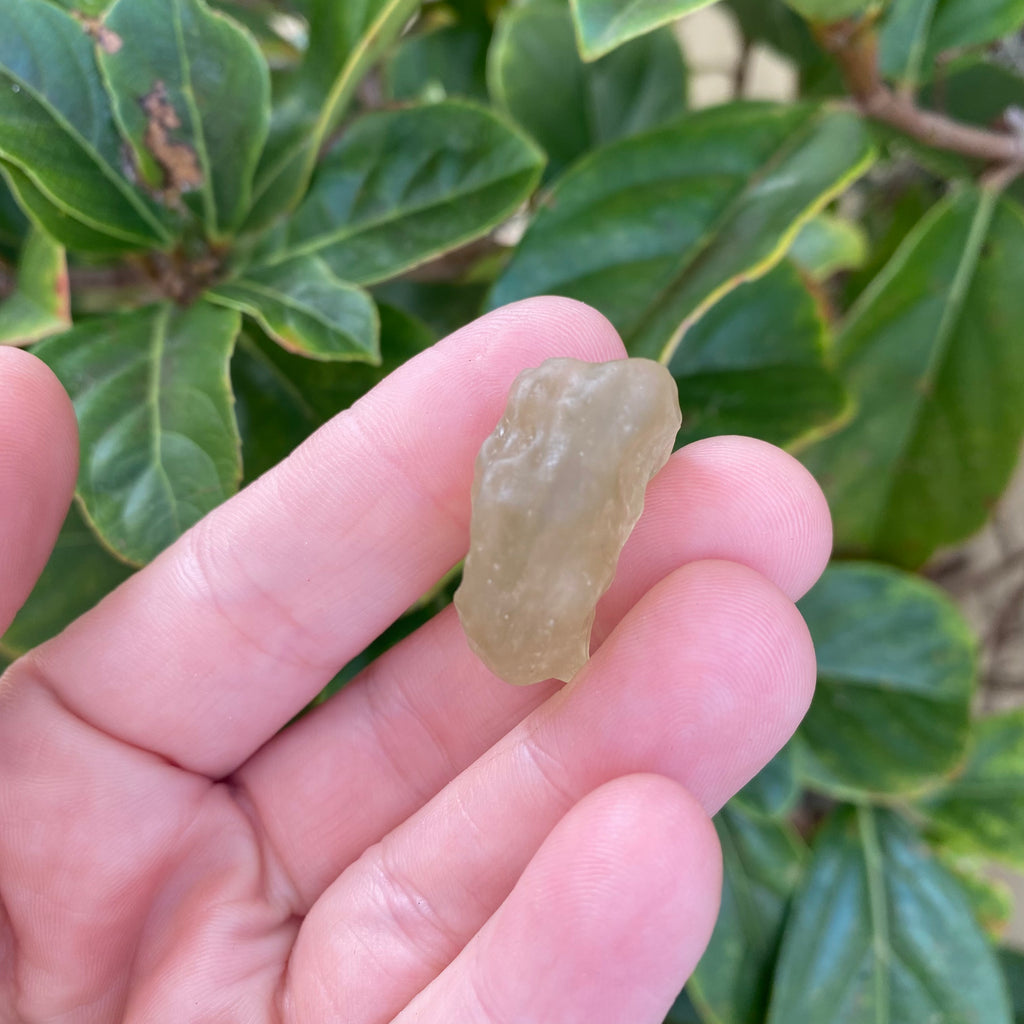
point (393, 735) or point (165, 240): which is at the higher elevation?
point (165, 240)

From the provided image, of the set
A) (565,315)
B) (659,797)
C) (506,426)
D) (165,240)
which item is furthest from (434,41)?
(659,797)

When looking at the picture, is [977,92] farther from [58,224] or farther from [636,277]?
[58,224]

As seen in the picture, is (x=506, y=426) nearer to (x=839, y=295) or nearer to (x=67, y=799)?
(x=67, y=799)

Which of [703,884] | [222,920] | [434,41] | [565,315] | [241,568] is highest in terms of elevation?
[434,41]

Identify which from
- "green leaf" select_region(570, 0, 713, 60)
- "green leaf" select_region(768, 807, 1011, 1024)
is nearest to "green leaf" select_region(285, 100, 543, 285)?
"green leaf" select_region(570, 0, 713, 60)

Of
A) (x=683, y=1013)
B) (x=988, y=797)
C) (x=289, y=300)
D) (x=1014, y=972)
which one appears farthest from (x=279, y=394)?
(x=1014, y=972)
